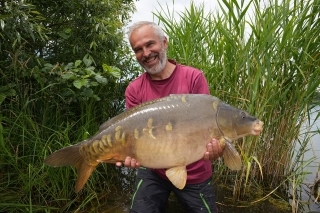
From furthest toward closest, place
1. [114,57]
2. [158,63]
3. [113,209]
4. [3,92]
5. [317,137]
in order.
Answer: [317,137]
[114,57]
[113,209]
[3,92]
[158,63]

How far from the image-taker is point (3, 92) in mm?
2600

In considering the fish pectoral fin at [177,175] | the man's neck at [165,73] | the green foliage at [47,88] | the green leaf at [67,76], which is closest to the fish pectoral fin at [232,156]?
the fish pectoral fin at [177,175]

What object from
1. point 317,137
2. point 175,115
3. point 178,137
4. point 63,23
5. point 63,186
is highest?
point 63,23

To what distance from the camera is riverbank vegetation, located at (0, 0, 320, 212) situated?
2.68 meters

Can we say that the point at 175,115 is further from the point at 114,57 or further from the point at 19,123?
the point at 114,57

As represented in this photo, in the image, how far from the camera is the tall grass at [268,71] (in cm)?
291

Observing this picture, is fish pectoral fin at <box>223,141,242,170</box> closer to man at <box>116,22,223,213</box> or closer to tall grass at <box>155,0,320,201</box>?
man at <box>116,22,223,213</box>

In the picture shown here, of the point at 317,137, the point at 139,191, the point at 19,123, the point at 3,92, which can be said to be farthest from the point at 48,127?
the point at 317,137

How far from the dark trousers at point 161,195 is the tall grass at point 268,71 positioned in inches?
25.7

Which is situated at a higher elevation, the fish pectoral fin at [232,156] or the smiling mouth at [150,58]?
the smiling mouth at [150,58]

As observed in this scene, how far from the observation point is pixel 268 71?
2941 mm

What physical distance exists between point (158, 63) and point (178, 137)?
0.72m

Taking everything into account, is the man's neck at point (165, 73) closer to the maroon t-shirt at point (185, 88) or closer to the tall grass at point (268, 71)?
the maroon t-shirt at point (185, 88)

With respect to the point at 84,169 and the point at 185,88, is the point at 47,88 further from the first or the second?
the point at 185,88
